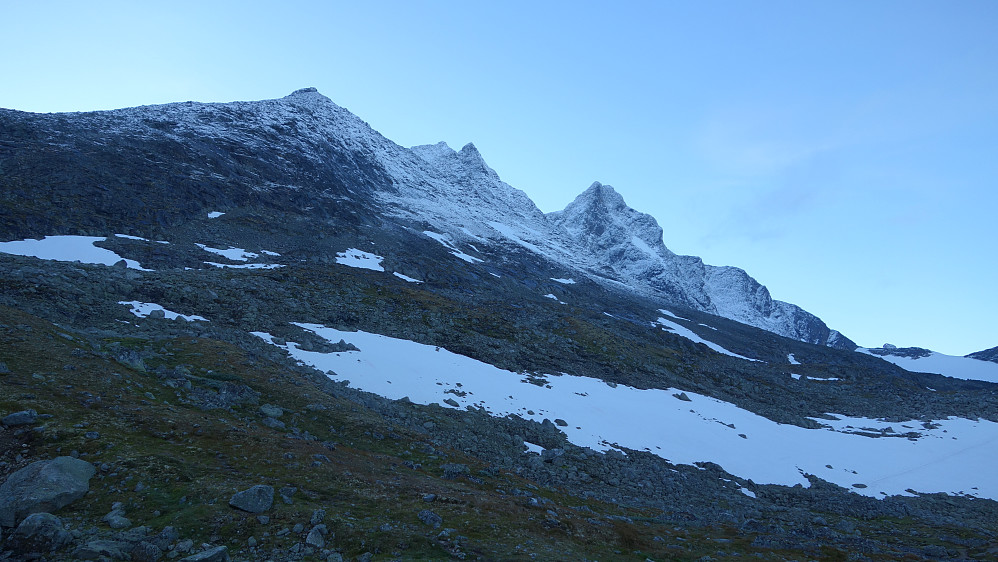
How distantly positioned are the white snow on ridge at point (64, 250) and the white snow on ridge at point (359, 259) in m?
26.5

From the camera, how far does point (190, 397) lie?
2188 centimetres

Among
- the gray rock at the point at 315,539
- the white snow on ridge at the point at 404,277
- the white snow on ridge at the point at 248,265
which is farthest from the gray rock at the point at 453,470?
the white snow on ridge at the point at 404,277

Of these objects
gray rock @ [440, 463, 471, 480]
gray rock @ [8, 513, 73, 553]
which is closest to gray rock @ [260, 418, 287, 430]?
gray rock @ [440, 463, 471, 480]

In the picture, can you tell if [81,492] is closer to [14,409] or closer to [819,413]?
[14,409]

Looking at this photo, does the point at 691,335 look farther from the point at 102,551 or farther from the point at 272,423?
the point at 102,551

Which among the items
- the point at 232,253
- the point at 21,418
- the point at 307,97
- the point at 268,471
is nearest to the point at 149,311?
the point at 21,418

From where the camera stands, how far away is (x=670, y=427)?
41250mm

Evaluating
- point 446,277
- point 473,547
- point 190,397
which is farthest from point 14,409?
point 446,277

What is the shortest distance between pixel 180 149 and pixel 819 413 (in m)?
108

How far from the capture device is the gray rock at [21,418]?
1420 centimetres

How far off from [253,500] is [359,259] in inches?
2476

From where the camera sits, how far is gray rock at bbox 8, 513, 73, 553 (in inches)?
396

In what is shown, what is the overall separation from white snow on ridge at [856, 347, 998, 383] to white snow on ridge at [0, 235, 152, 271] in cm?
17497

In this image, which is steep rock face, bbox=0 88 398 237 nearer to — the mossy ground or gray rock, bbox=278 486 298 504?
the mossy ground
